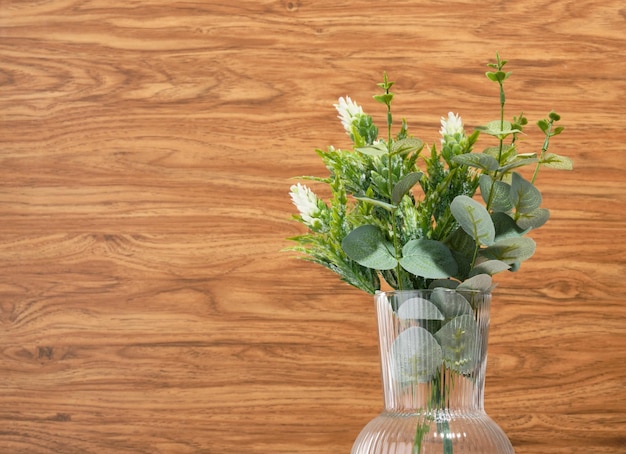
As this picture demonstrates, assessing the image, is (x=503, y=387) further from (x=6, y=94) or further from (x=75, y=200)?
(x=6, y=94)

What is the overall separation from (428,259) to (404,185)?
7 centimetres

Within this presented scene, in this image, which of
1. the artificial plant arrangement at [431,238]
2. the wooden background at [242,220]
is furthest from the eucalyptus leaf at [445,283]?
the wooden background at [242,220]

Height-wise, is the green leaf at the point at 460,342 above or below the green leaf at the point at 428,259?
below

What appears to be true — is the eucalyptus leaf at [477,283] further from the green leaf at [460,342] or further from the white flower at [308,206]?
the white flower at [308,206]

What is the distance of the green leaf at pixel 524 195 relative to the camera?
728 mm

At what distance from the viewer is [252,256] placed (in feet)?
4.80

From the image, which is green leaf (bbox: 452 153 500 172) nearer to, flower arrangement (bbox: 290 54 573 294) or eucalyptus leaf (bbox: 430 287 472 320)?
flower arrangement (bbox: 290 54 573 294)

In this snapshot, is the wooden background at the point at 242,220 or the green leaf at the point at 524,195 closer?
the green leaf at the point at 524,195

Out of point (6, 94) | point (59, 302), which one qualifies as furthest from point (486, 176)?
point (6, 94)

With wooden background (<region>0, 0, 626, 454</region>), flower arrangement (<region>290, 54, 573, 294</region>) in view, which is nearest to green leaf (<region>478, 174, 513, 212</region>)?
flower arrangement (<region>290, 54, 573, 294</region>)

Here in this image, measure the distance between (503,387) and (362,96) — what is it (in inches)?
22.1

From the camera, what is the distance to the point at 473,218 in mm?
701

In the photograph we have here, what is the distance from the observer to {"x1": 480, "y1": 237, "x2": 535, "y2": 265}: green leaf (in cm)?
73

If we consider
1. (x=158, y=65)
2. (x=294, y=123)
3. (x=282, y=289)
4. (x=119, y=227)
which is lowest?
(x=282, y=289)
